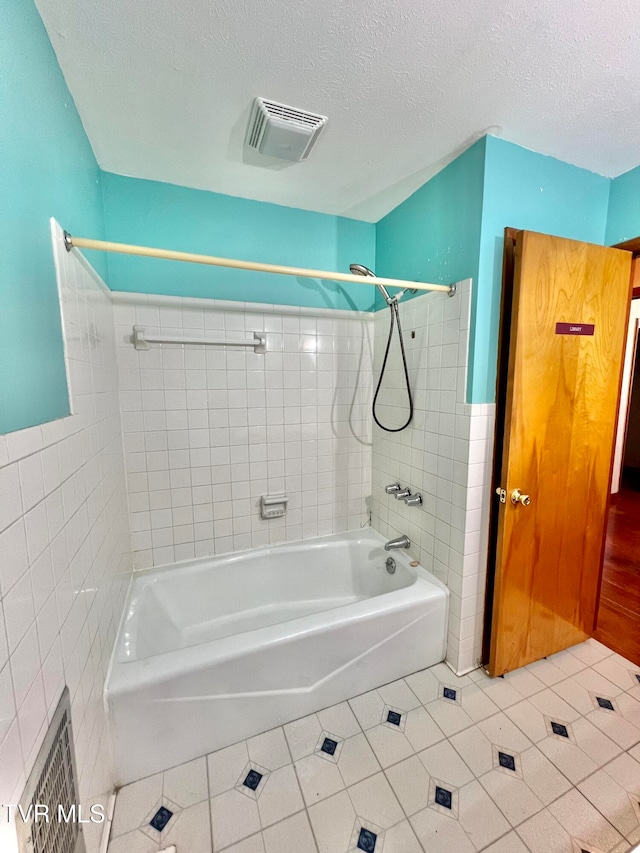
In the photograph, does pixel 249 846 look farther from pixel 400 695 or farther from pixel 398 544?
pixel 398 544

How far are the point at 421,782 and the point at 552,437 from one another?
4.60 ft

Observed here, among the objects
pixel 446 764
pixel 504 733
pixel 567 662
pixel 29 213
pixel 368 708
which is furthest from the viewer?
pixel 567 662

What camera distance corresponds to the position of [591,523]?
163 cm

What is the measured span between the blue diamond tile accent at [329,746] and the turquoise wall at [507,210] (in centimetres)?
147

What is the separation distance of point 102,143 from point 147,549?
1.90 meters

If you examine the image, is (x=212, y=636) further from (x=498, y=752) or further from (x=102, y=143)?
(x=102, y=143)

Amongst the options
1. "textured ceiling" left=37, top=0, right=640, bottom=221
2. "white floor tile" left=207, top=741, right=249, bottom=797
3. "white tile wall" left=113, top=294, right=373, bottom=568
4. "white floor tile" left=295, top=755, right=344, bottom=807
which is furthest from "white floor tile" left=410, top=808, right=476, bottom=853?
"textured ceiling" left=37, top=0, right=640, bottom=221

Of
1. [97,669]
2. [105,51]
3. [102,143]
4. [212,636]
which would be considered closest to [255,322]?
[102,143]

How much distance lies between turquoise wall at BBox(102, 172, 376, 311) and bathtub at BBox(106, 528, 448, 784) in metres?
1.51

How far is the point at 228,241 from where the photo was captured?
179 cm

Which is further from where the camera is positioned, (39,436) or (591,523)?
(591,523)

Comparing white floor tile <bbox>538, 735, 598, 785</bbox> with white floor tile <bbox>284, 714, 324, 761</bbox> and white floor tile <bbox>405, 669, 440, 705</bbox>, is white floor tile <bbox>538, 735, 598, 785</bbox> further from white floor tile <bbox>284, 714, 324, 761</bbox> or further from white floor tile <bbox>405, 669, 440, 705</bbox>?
white floor tile <bbox>284, 714, 324, 761</bbox>

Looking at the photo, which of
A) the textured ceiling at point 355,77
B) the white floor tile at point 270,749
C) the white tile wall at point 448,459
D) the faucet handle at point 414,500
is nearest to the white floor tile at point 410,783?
the white floor tile at point 270,749

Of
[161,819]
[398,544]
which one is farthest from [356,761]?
[398,544]
